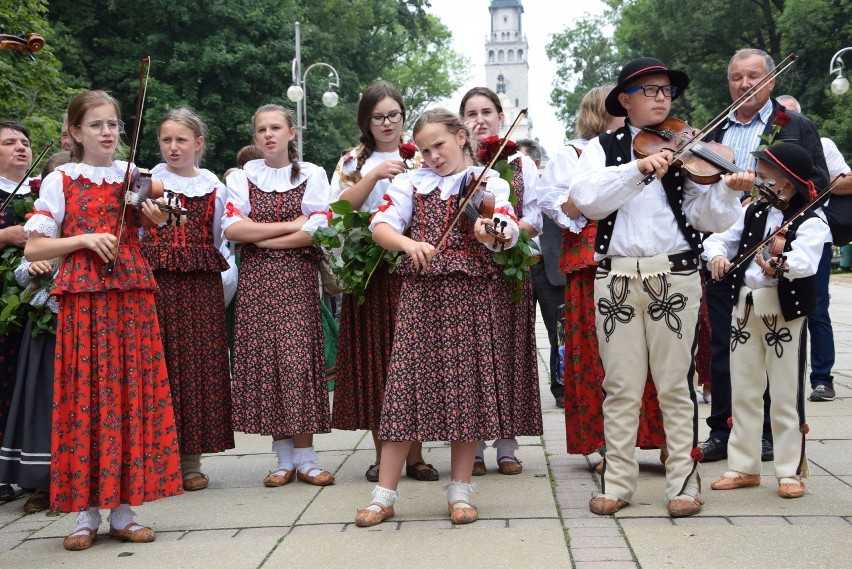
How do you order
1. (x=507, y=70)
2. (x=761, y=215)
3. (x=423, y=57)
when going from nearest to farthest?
(x=761, y=215) → (x=423, y=57) → (x=507, y=70)

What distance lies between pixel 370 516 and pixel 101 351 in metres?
1.46

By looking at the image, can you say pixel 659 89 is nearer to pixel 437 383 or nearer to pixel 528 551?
pixel 437 383

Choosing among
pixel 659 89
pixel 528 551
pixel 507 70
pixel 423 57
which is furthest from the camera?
pixel 507 70

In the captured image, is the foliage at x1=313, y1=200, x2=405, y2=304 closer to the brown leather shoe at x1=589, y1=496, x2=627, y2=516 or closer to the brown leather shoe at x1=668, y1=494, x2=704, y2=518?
the brown leather shoe at x1=589, y1=496, x2=627, y2=516

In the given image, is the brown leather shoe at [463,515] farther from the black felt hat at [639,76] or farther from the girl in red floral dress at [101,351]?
the black felt hat at [639,76]

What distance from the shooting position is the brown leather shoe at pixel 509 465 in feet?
20.1

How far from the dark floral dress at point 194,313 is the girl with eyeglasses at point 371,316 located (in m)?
0.70

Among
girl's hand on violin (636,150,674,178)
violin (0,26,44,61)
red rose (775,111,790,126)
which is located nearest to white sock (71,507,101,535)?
violin (0,26,44,61)

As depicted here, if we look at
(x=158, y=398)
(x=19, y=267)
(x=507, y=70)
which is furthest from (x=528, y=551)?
(x=507, y=70)

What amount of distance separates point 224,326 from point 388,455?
170 cm

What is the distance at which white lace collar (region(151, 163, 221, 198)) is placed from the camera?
6.07m

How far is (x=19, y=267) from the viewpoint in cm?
595

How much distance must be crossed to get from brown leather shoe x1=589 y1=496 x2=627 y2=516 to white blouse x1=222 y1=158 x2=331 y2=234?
7.25 feet

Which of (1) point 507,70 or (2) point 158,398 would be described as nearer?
(2) point 158,398
